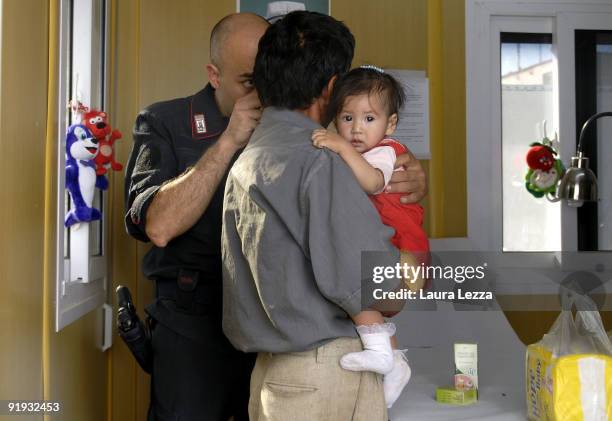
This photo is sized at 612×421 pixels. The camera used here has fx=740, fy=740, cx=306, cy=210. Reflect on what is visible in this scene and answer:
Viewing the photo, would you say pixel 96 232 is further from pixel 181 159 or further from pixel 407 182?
pixel 407 182

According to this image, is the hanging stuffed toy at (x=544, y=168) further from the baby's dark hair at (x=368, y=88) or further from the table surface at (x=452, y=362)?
the baby's dark hair at (x=368, y=88)

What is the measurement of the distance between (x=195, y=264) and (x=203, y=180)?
32 centimetres

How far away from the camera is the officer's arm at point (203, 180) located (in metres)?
1.65

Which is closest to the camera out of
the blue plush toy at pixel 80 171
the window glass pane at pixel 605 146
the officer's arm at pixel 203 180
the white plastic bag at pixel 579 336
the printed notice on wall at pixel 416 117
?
the white plastic bag at pixel 579 336

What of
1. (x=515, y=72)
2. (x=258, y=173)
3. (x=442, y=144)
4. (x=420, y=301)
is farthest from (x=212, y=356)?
(x=515, y=72)

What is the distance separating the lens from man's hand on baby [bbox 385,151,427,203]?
166 cm

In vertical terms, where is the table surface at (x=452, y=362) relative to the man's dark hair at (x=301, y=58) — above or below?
below

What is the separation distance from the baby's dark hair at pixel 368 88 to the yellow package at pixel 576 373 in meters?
0.60

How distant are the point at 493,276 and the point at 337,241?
2.20m

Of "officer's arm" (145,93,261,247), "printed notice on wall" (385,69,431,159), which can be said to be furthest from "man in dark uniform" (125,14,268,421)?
"printed notice on wall" (385,69,431,159)

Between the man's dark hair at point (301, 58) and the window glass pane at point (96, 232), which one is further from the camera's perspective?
the window glass pane at point (96, 232)

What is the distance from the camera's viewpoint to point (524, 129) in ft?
11.3

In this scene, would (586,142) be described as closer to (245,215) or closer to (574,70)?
(574,70)

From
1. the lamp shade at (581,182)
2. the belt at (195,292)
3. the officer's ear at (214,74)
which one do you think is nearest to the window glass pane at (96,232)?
the belt at (195,292)
